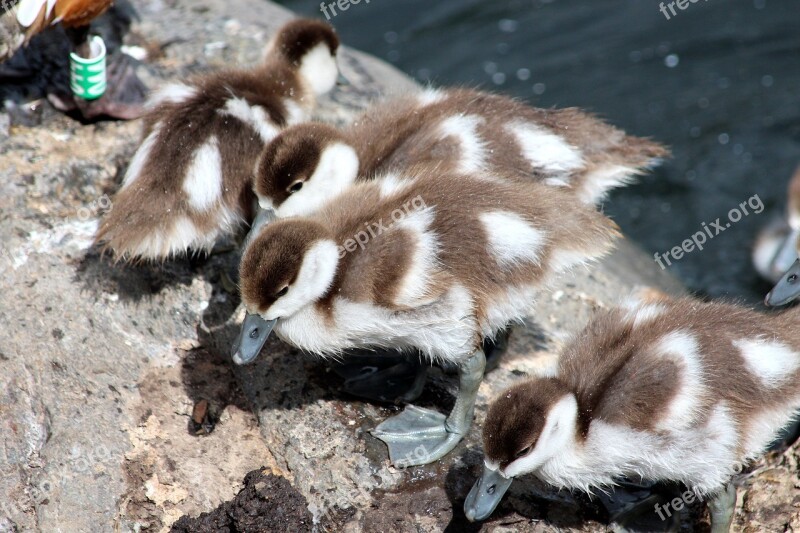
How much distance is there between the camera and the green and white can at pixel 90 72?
13.3 ft

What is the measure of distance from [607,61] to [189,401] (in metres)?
4.57

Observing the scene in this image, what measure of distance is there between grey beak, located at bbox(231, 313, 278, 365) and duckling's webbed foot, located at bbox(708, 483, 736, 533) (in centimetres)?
145

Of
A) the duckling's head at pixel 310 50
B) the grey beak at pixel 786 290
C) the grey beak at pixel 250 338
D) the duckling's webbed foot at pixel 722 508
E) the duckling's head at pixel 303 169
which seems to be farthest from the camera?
the duckling's head at pixel 310 50

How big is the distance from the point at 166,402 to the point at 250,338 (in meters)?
0.48

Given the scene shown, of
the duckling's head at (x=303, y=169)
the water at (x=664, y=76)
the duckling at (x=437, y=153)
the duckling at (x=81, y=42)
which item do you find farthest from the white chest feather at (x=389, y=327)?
the water at (x=664, y=76)

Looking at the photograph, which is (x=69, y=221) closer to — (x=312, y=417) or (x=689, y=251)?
(x=312, y=417)

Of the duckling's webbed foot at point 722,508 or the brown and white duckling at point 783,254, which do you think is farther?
the brown and white duckling at point 783,254

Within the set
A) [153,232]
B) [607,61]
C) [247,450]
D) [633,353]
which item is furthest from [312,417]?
[607,61]

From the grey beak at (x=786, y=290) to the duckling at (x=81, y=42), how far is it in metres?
2.74

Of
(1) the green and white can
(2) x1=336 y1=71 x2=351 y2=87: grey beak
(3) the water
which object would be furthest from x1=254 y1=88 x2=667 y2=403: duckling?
(3) the water

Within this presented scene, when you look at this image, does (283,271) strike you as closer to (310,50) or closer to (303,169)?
(303,169)

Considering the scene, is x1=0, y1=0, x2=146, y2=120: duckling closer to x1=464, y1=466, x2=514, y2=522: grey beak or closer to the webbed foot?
the webbed foot

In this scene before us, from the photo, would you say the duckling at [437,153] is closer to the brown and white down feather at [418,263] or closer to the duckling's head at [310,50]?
the brown and white down feather at [418,263]

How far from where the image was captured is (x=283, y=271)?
2797mm
